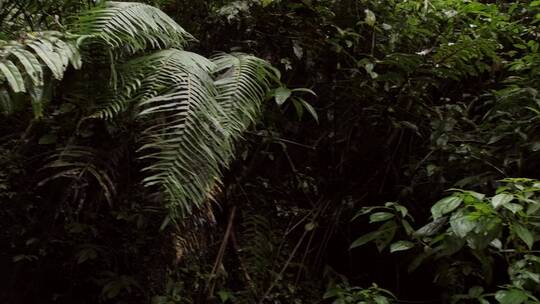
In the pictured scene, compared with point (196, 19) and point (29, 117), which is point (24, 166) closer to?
point (29, 117)

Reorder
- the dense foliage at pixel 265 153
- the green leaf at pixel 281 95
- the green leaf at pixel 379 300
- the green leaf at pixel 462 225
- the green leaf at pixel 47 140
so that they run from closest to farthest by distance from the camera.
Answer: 1. the green leaf at pixel 462 225
2. the dense foliage at pixel 265 153
3. the green leaf at pixel 379 300
4. the green leaf at pixel 47 140
5. the green leaf at pixel 281 95

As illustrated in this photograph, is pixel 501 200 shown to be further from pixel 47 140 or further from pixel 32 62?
pixel 47 140

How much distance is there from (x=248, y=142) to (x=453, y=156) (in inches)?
39.2

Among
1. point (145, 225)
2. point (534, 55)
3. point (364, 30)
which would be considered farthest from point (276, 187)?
point (534, 55)

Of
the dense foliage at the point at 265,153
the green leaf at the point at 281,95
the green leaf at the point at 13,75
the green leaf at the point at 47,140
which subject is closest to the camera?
the green leaf at the point at 13,75

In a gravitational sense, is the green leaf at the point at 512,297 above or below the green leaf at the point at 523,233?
below

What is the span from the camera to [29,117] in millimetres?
2236

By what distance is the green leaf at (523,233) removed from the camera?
1.67m

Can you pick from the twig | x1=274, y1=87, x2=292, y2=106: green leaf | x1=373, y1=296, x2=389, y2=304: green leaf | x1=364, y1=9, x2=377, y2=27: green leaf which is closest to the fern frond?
the twig

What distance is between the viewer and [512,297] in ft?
5.41

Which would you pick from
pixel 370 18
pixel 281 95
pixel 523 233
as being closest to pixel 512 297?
pixel 523 233

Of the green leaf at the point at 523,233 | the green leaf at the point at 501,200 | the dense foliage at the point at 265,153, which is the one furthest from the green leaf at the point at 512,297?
the green leaf at the point at 501,200

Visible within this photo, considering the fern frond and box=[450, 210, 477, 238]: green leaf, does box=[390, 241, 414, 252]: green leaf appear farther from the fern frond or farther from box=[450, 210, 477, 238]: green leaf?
the fern frond

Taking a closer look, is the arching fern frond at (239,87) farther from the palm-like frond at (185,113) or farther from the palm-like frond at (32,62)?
the palm-like frond at (32,62)
